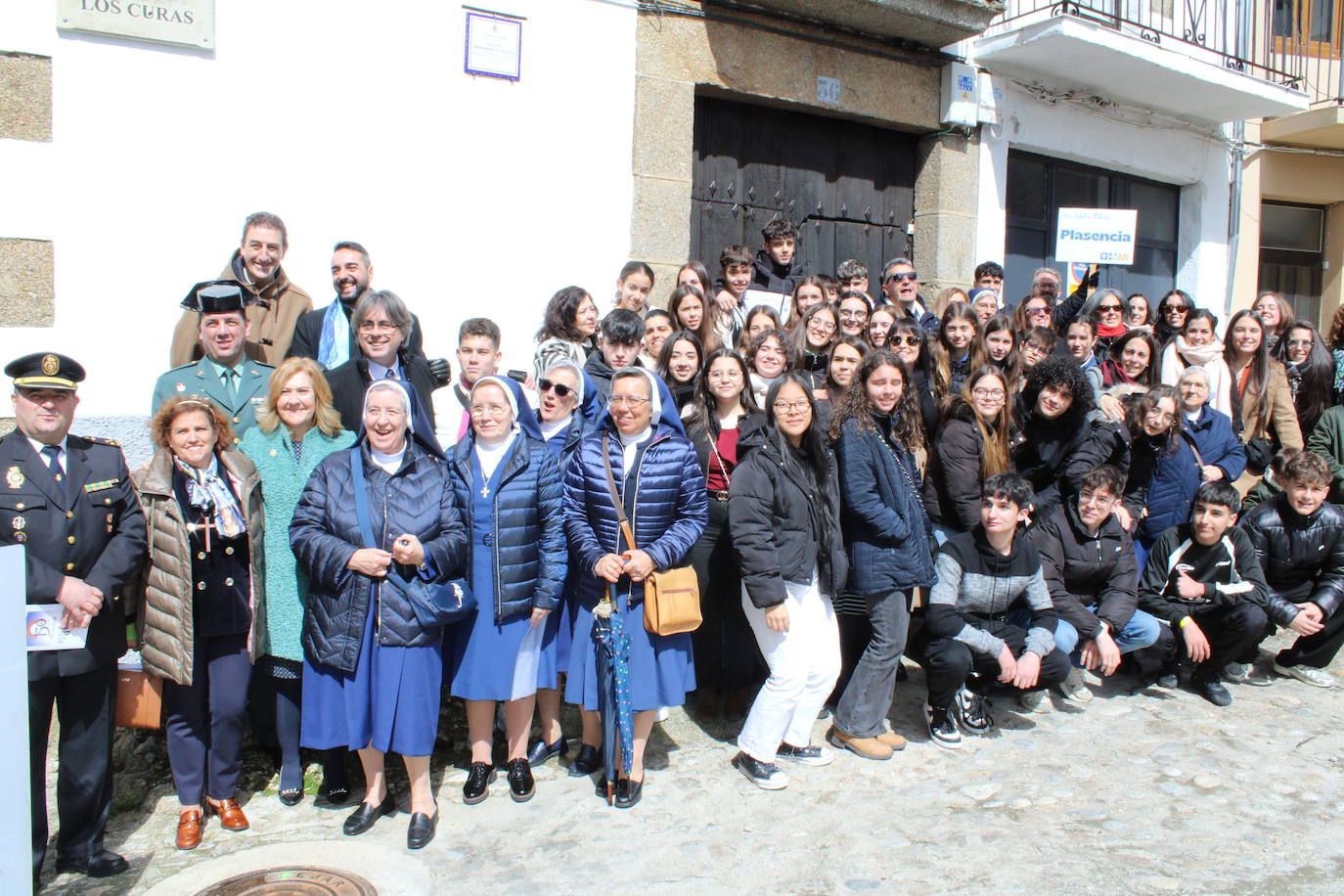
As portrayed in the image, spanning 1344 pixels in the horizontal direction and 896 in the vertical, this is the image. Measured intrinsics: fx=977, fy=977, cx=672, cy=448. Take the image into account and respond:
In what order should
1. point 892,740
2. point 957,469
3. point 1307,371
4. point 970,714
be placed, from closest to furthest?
point 892,740
point 970,714
point 957,469
point 1307,371

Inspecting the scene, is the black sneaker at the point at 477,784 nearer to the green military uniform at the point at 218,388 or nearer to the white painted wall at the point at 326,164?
the green military uniform at the point at 218,388

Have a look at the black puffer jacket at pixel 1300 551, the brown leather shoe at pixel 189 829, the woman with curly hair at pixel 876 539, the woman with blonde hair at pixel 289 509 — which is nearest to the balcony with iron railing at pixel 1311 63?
the black puffer jacket at pixel 1300 551

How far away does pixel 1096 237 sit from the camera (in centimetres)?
742

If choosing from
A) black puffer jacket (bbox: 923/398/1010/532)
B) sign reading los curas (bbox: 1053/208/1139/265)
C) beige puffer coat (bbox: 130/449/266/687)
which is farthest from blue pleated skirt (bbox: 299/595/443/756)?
sign reading los curas (bbox: 1053/208/1139/265)

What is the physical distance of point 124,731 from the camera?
4238 mm

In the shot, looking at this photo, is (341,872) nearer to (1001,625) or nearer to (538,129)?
(1001,625)

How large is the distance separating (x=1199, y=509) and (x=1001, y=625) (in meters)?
1.40

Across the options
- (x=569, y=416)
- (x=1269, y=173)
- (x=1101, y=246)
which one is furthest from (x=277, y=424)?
(x=1269, y=173)

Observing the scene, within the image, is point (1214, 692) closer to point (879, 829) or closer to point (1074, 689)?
point (1074, 689)

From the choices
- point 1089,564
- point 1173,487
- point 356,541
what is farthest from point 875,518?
point 1173,487

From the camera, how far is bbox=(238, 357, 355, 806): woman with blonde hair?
361 centimetres

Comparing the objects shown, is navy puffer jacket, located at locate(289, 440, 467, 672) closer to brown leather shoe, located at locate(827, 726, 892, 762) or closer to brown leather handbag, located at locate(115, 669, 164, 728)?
brown leather handbag, located at locate(115, 669, 164, 728)

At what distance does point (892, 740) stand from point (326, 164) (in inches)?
171

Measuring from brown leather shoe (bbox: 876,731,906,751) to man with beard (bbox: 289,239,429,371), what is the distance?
8.59 feet
